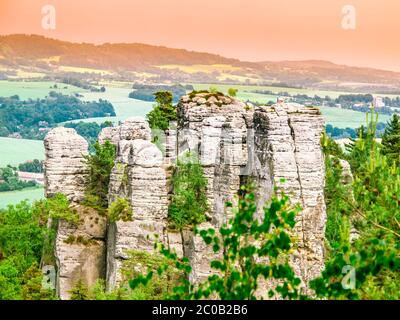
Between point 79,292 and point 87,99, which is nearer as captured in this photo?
point 79,292

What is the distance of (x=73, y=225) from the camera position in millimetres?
44500

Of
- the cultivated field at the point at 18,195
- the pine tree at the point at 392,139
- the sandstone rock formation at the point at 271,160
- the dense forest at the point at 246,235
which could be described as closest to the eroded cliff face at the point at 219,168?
the sandstone rock formation at the point at 271,160

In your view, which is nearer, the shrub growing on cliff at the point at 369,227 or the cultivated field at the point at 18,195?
the shrub growing on cliff at the point at 369,227

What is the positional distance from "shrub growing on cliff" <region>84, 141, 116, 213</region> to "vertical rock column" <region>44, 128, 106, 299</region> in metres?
0.35

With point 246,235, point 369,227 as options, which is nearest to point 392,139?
point 369,227

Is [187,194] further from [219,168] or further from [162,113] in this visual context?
[162,113]

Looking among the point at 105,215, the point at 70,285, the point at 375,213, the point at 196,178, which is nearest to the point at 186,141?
the point at 196,178

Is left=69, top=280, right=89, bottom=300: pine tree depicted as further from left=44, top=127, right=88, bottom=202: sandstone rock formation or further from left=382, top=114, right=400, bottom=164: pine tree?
left=382, top=114, right=400, bottom=164: pine tree

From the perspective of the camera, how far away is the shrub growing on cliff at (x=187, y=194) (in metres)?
41.6

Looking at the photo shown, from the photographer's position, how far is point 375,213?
2575 cm

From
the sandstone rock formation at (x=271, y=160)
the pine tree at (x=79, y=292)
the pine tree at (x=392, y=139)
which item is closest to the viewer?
the sandstone rock formation at (x=271, y=160)

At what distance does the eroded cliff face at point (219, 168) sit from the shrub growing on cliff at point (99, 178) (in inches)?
52.2

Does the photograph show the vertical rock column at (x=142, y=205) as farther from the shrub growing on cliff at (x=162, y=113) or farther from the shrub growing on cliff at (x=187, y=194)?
the shrub growing on cliff at (x=162, y=113)

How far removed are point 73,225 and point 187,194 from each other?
6.17m
